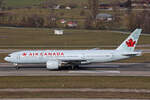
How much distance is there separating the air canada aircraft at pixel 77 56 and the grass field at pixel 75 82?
276 inches

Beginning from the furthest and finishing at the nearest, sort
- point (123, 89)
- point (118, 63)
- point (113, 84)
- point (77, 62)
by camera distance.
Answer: point (118, 63) → point (77, 62) → point (113, 84) → point (123, 89)

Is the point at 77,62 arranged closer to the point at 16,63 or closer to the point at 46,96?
the point at 16,63

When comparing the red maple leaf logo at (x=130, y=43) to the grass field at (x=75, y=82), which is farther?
the red maple leaf logo at (x=130, y=43)

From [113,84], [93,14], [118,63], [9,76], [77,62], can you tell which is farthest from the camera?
[93,14]

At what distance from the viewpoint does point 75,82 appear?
39188 millimetres

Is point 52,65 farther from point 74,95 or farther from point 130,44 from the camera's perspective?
point 74,95

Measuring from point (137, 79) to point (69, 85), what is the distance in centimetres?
873

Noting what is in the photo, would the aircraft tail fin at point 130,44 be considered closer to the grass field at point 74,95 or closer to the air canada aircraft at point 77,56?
the air canada aircraft at point 77,56

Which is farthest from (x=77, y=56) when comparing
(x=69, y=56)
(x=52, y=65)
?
(x=52, y=65)

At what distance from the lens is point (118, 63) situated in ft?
184

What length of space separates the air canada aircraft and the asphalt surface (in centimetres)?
130

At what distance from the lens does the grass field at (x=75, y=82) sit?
3722 centimetres

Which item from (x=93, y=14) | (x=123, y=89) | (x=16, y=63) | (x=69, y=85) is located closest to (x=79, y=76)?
(x=69, y=85)

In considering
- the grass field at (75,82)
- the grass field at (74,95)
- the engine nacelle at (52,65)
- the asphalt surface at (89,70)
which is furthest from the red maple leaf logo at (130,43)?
the grass field at (74,95)
